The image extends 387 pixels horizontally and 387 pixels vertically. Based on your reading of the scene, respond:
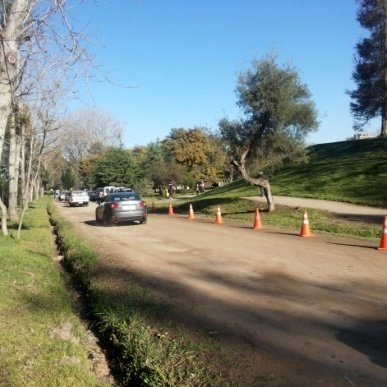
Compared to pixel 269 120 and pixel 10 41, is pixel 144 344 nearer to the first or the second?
pixel 10 41

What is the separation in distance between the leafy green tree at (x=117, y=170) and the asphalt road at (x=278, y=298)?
55.1m

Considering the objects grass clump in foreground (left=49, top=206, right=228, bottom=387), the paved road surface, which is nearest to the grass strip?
the paved road surface

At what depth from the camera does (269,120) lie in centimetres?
2202

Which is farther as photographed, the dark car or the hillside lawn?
the dark car

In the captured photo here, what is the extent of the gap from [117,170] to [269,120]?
48.8 m

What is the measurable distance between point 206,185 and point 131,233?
5662cm

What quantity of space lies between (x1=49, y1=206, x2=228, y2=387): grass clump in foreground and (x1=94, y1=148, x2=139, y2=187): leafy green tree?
198 ft

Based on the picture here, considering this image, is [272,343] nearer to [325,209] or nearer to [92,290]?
[92,290]

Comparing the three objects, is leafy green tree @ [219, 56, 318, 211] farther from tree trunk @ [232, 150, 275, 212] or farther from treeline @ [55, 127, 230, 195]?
treeline @ [55, 127, 230, 195]

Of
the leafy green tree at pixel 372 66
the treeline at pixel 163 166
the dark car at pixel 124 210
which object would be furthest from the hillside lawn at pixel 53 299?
the treeline at pixel 163 166

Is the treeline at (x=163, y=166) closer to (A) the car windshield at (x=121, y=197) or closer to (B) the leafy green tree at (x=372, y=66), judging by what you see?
(B) the leafy green tree at (x=372, y=66)

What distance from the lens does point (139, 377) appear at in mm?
4699

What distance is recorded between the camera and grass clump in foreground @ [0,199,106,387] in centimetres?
466

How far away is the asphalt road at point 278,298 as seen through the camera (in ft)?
15.2
